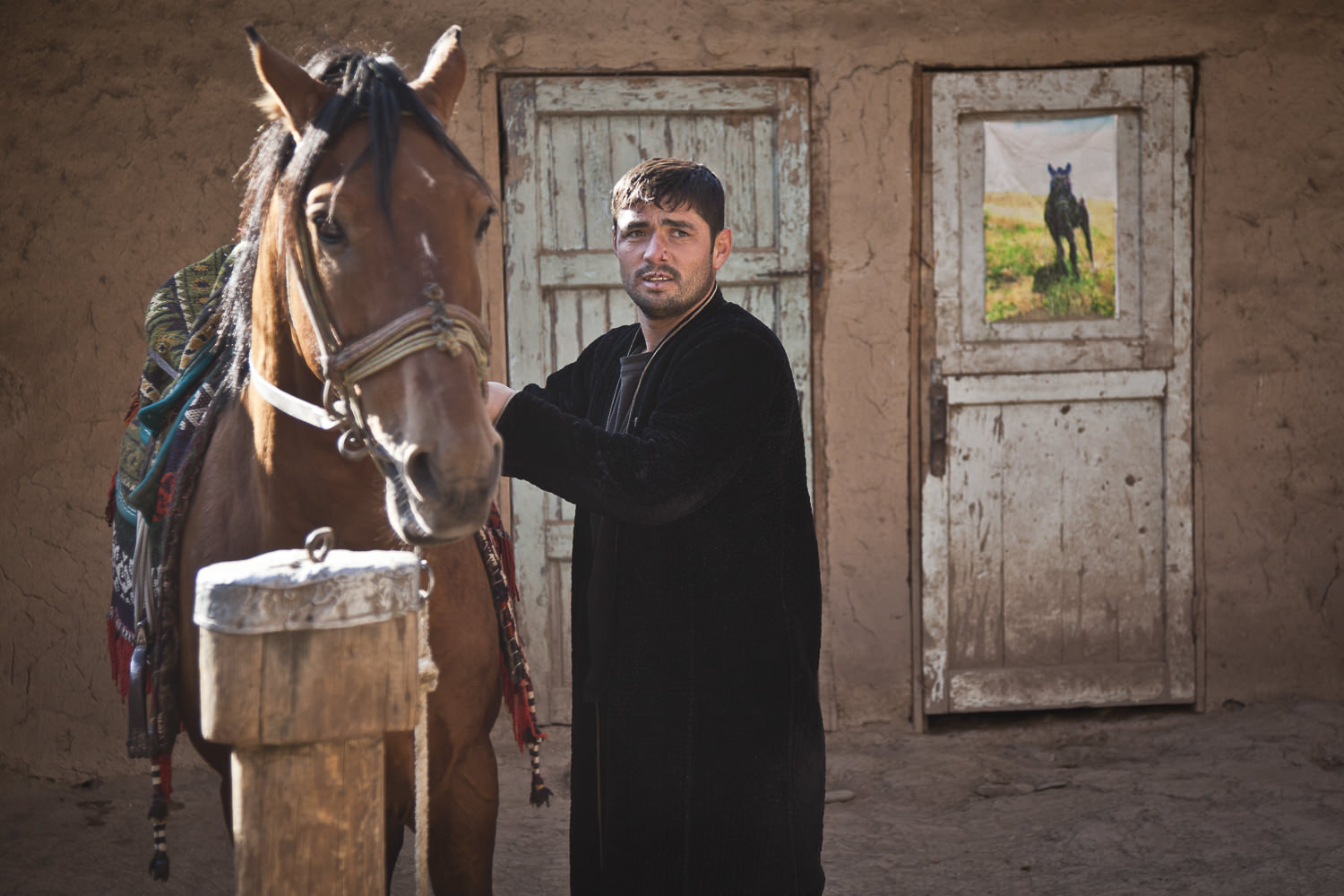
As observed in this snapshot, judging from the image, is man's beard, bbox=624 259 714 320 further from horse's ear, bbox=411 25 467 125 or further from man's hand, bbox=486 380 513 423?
horse's ear, bbox=411 25 467 125

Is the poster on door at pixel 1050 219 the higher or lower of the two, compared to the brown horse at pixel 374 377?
higher

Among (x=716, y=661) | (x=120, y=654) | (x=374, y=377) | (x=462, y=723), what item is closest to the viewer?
(x=374, y=377)

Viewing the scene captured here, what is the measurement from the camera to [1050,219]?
443cm

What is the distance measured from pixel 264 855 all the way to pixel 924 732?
369cm

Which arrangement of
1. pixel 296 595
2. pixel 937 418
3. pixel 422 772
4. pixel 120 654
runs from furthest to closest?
1. pixel 937 418
2. pixel 120 654
3. pixel 422 772
4. pixel 296 595

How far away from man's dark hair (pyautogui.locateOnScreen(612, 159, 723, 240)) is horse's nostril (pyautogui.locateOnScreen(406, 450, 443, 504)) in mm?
777

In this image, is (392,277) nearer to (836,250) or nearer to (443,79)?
(443,79)

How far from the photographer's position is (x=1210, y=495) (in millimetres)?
4504

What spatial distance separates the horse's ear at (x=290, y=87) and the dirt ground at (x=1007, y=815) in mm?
2364

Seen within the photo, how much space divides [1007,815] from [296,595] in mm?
3328

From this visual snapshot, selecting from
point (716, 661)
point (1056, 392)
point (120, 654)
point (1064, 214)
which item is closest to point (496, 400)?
point (716, 661)

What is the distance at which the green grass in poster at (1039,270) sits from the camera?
4.43 m

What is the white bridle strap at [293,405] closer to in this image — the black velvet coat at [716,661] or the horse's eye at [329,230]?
the horse's eye at [329,230]

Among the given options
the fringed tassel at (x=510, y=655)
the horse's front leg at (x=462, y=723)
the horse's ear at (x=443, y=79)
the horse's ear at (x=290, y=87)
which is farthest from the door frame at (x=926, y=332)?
the horse's ear at (x=290, y=87)
